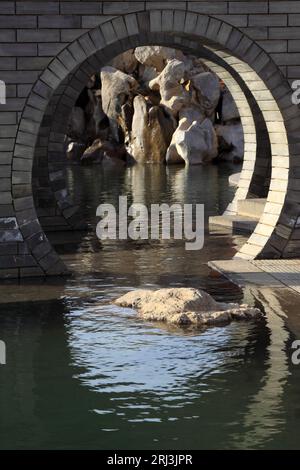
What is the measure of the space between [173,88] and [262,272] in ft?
111

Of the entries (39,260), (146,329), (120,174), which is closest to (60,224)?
(39,260)

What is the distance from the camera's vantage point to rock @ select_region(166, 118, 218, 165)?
156ft

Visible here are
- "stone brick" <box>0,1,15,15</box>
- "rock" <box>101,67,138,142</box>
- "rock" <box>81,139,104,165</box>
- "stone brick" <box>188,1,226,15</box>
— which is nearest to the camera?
"stone brick" <box>0,1,15,15</box>

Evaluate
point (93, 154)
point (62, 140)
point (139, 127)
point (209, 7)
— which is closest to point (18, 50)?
point (209, 7)

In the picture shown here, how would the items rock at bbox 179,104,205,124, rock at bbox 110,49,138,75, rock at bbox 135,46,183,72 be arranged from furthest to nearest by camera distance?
rock at bbox 110,49,138,75 → rock at bbox 135,46,183,72 → rock at bbox 179,104,205,124

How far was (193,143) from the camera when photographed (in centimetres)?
4781

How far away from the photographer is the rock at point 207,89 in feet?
161

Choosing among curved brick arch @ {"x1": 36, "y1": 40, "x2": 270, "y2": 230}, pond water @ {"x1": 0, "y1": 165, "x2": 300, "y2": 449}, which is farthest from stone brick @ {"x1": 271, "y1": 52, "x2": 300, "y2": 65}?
curved brick arch @ {"x1": 36, "y1": 40, "x2": 270, "y2": 230}

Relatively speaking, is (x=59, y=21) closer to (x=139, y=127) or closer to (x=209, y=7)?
(x=209, y=7)

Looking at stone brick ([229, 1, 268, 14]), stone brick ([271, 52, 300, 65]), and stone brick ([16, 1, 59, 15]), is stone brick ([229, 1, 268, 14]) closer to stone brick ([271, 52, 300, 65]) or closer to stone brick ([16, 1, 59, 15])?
stone brick ([271, 52, 300, 65])

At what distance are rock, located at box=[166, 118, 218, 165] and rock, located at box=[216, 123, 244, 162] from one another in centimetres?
92

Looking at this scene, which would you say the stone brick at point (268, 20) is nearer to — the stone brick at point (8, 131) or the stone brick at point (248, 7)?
the stone brick at point (248, 7)

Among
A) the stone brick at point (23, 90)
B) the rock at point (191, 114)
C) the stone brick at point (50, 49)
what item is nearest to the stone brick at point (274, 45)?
the stone brick at point (50, 49)
